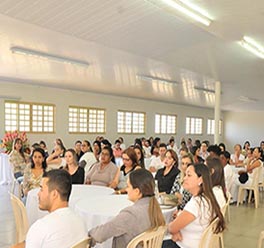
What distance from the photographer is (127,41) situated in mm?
6609

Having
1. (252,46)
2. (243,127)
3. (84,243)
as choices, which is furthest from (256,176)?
(243,127)

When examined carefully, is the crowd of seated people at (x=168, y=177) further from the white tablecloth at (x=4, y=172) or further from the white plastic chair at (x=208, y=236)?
the white tablecloth at (x=4, y=172)

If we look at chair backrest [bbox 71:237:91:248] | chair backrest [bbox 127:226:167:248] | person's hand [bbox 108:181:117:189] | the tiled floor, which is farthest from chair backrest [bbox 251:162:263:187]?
chair backrest [bbox 71:237:91:248]

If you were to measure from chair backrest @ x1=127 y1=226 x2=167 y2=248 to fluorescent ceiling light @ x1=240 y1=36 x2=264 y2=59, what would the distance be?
5309mm

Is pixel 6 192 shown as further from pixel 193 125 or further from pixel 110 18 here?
pixel 193 125

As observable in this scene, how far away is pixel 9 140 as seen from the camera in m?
7.11

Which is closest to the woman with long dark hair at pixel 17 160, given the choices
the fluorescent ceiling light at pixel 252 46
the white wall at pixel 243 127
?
the fluorescent ceiling light at pixel 252 46

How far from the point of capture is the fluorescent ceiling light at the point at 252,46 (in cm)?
682

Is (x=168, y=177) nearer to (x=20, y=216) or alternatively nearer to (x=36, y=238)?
(x=20, y=216)

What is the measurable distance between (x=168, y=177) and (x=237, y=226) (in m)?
1.62

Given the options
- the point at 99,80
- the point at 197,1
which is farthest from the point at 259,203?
the point at 99,80

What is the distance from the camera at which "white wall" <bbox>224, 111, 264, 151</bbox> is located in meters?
20.4

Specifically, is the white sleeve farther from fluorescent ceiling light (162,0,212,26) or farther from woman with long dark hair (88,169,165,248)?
fluorescent ceiling light (162,0,212,26)

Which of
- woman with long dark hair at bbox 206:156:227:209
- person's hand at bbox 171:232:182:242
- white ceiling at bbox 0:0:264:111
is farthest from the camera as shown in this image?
white ceiling at bbox 0:0:264:111
